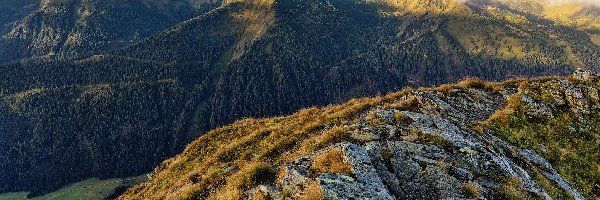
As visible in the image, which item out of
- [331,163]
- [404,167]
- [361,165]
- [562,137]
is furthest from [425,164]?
[562,137]

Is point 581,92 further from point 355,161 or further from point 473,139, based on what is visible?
point 355,161

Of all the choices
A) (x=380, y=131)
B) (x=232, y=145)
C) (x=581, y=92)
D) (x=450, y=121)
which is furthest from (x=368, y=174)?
(x=581, y=92)

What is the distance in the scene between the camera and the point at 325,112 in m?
38.9

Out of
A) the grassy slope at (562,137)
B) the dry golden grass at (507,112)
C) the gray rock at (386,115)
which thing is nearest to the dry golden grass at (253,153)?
the gray rock at (386,115)

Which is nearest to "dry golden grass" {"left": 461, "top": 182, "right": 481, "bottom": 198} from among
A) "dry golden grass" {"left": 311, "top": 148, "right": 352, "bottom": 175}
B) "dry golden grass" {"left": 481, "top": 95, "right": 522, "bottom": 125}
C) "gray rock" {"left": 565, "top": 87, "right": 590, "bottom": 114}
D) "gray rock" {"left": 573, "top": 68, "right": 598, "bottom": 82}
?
"dry golden grass" {"left": 311, "top": 148, "right": 352, "bottom": 175}

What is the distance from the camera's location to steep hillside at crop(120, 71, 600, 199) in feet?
67.7

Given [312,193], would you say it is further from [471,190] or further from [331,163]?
[471,190]

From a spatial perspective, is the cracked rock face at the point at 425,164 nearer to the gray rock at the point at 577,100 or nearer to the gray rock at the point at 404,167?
the gray rock at the point at 404,167

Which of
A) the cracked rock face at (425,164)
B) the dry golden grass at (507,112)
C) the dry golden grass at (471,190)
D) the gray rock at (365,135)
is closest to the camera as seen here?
the cracked rock face at (425,164)

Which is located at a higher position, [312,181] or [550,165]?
[312,181]

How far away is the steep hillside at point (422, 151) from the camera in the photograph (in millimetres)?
20625

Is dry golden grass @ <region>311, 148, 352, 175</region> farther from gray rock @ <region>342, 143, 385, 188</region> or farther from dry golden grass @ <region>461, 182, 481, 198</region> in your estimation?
dry golden grass @ <region>461, 182, 481, 198</region>

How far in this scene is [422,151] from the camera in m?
23.7

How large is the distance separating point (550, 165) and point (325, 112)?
1786cm
